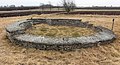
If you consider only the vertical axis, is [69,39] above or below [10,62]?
above

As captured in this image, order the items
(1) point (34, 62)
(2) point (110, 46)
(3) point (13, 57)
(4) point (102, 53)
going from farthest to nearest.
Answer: (2) point (110, 46) < (4) point (102, 53) < (3) point (13, 57) < (1) point (34, 62)

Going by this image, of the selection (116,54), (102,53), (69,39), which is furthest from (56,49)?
(116,54)

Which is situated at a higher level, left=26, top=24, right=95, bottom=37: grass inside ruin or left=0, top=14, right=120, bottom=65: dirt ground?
left=26, top=24, right=95, bottom=37: grass inside ruin

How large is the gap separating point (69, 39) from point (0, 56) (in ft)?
12.3

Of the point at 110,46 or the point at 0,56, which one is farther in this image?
the point at 110,46

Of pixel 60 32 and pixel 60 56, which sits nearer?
pixel 60 56

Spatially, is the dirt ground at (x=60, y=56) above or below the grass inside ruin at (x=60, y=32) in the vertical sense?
Result: below

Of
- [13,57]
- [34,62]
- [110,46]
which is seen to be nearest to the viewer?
[34,62]

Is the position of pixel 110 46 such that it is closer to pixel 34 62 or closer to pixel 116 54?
pixel 116 54

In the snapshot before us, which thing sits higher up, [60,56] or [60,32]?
[60,32]

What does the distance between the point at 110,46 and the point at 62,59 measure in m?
3.48

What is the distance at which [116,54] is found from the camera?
10.4 metres

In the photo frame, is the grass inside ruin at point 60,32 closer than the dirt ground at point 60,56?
No

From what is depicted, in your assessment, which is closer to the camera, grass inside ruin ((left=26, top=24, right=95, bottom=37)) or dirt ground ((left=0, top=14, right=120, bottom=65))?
dirt ground ((left=0, top=14, right=120, bottom=65))
